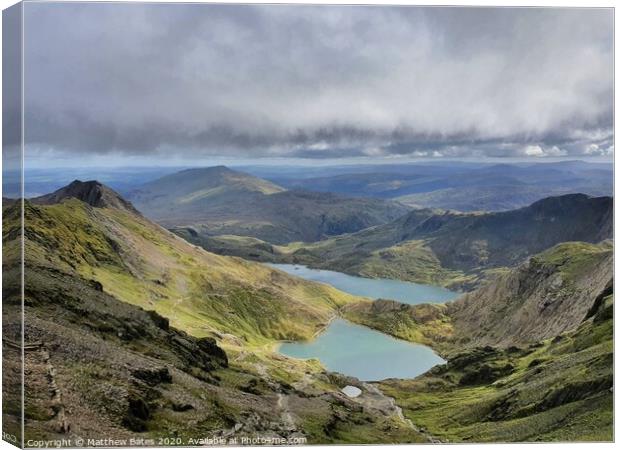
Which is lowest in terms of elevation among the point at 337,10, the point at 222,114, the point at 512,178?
the point at 512,178

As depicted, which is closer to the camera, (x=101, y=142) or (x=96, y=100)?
(x=96, y=100)

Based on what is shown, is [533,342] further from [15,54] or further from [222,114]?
[15,54]

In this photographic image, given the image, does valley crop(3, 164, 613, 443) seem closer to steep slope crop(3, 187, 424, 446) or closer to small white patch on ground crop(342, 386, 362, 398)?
steep slope crop(3, 187, 424, 446)

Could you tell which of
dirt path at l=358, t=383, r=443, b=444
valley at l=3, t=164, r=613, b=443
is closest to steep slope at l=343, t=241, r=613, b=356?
valley at l=3, t=164, r=613, b=443

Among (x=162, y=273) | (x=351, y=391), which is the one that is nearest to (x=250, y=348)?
(x=162, y=273)

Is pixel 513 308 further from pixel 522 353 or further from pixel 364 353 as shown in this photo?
pixel 364 353

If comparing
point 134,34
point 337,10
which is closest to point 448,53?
point 337,10
